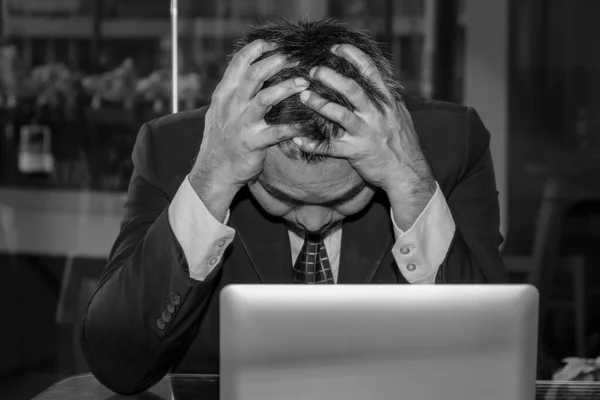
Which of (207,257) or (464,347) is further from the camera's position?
(207,257)

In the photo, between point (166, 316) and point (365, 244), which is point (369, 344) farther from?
point (365, 244)

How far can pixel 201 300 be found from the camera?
4.68 ft

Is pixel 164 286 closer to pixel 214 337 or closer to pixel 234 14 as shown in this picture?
→ pixel 214 337

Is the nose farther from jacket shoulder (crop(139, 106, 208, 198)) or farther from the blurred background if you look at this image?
the blurred background

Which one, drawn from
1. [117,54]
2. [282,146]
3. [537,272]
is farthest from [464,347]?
[117,54]

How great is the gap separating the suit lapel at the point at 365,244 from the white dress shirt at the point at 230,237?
263 millimetres

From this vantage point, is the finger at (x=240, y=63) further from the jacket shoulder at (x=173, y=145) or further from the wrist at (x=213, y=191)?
the jacket shoulder at (x=173, y=145)

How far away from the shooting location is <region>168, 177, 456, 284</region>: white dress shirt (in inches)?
53.0

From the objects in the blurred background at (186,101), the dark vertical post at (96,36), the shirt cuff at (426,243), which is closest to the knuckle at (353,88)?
the shirt cuff at (426,243)

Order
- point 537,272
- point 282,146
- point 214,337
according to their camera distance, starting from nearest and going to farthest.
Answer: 1. point 282,146
2. point 214,337
3. point 537,272

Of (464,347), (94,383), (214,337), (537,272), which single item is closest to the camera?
(464,347)

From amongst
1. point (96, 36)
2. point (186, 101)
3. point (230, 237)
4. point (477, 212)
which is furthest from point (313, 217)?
point (96, 36)

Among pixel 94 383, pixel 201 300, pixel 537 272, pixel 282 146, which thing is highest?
pixel 282 146

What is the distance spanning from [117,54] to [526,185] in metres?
2.55
